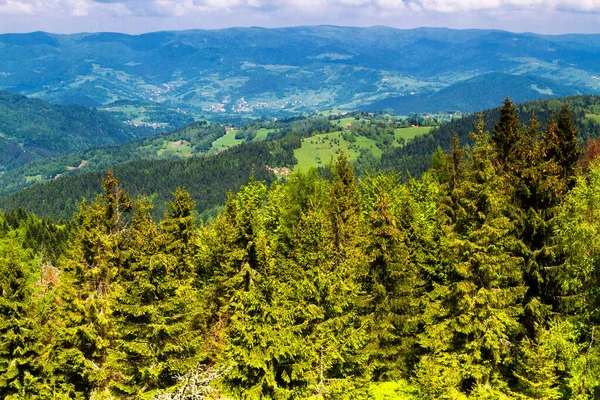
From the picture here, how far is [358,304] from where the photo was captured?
3319cm

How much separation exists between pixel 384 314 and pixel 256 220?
1050 cm

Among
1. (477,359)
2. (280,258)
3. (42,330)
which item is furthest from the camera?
(280,258)

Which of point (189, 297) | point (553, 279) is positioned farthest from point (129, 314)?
point (553, 279)

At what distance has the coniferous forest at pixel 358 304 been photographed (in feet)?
87.8

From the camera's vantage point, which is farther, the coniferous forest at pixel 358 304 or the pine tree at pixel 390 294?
the pine tree at pixel 390 294

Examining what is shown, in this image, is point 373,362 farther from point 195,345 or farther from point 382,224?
point 195,345

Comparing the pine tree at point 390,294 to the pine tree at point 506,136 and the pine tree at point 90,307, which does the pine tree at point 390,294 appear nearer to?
the pine tree at point 506,136

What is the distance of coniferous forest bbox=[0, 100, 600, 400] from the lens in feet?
87.8

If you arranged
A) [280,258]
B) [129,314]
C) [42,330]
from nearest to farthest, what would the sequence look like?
[129,314], [42,330], [280,258]

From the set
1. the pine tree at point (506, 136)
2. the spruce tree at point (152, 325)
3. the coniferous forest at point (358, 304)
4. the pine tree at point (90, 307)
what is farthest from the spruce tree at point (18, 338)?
the pine tree at point (506, 136)

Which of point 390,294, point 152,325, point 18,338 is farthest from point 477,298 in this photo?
point 18,338

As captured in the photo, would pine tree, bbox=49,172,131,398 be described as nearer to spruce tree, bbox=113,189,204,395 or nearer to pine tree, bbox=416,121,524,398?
spruce tree, bbox=113,189,204,395

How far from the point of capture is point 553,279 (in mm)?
29875

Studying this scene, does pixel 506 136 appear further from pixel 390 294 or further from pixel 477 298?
pixel 477 298
